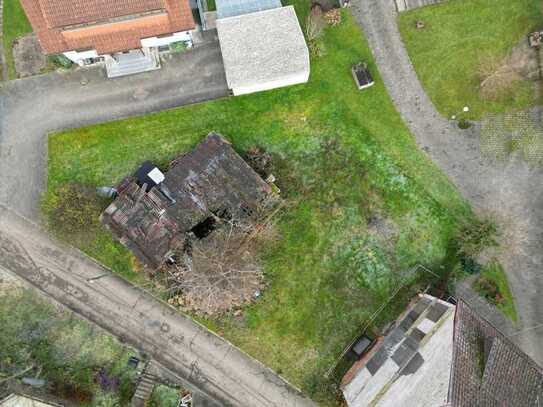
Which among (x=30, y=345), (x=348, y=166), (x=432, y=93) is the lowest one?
(x=30, y=345)

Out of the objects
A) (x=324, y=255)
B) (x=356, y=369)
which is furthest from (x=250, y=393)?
(x=324, y=255)

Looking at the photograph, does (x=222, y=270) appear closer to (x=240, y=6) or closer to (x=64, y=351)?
(x=64, y=351)

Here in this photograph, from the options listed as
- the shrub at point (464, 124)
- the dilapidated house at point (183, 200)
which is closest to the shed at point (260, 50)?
the dilapidated house at point (183, 200)

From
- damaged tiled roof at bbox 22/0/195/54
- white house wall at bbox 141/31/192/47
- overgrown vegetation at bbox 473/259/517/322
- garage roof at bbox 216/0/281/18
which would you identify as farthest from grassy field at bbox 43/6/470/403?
damaged tiled roof at bbox 22/0/195/54

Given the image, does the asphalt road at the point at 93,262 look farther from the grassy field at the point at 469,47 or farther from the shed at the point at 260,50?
the grassy field at the point at 469,47

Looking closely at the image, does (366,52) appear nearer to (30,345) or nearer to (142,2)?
(142,2)

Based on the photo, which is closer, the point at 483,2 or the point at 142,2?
the point at 142,2

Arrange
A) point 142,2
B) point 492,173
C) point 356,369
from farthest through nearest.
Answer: point 492,173 → point 356,369 → point 142,2
